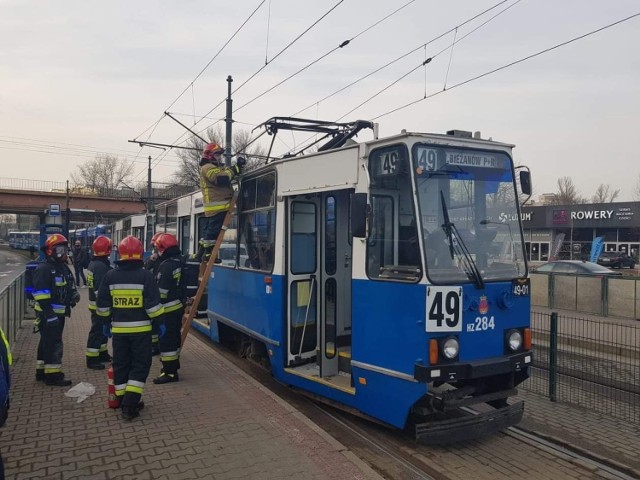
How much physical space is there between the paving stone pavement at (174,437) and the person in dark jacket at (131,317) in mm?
433

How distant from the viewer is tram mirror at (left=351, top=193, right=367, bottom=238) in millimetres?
5053

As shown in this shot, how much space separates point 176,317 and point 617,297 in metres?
10.7

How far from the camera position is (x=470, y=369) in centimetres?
481

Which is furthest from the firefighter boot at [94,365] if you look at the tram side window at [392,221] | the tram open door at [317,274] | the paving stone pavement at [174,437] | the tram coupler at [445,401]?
the tram coupler at [445,401]

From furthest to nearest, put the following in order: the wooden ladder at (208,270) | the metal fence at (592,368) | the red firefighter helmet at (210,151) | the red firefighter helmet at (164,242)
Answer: the red firefighter helmet at (210,151) → the wooden ladder at (208,270) → the red firefighter helmet at (164,242) → the metal fence at (592,368)

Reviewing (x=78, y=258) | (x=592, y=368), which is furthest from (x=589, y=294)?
(x=78, y=258)

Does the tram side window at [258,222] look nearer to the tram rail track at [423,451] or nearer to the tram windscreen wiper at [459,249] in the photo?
the tram rail track at [423,451]

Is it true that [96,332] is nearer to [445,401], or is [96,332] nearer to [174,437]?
[174,437]

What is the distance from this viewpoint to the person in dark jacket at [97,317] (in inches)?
293

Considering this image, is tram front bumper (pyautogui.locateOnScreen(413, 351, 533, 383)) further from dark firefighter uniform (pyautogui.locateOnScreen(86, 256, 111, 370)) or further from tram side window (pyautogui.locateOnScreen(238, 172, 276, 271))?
dark firefighter uniform (pyautogui.locateOnScreen(86, 256, 111, 370))

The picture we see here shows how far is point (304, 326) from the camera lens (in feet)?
21.4

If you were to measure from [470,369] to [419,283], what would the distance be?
3.03 feet

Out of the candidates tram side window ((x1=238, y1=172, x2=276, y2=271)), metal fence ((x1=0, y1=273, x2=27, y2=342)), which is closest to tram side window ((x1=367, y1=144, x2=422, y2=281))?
tram side window ((x1=238, y1=172, x2=276, y2=271))

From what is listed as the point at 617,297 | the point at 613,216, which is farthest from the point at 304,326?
the point at 613,216
